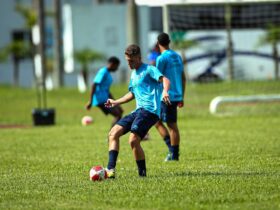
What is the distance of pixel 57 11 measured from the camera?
47.8 m

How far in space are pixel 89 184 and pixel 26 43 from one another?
50.4 m

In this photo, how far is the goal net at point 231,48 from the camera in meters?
29.3

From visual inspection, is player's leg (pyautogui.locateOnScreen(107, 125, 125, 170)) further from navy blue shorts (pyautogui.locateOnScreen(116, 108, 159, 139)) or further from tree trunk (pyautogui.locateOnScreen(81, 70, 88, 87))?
tree trunk (pyautogui.locateOnScreen(81, 70, 88, 87))

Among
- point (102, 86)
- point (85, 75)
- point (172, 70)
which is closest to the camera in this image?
point (172, 70)

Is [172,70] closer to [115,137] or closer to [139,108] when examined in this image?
[139,108]

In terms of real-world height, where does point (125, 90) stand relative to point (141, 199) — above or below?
below

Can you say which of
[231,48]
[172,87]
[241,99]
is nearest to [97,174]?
[172,87]

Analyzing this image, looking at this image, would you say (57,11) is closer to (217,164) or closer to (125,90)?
(125,90)

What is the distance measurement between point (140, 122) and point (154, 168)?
5.67 ft

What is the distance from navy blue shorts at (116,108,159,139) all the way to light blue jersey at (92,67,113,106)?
7.49 metres

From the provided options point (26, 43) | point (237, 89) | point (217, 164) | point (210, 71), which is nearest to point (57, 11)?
point (210, 71)

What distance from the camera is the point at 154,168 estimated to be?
13047mm

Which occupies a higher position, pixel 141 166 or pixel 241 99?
pixel 141 166

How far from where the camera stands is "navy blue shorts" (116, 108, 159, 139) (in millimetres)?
11469
